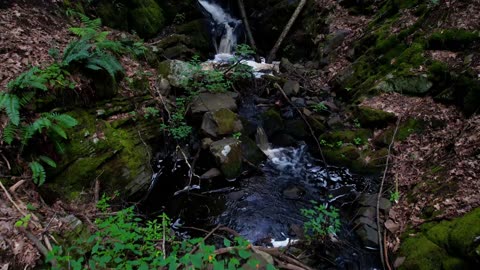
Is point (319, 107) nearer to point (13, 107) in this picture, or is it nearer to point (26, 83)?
point (26, 83)

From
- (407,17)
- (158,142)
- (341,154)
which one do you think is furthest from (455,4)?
(158,142)

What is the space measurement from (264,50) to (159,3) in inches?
192

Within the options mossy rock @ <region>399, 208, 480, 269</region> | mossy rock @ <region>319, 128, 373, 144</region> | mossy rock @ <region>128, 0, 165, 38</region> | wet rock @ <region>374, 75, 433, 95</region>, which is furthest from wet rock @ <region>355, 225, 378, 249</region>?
mossy rock @ <region>128, 0, 165, 38</region>

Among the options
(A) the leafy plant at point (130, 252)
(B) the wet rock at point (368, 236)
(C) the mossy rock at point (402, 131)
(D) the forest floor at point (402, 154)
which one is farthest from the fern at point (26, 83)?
(C) the mossy rock at point (402, 131)

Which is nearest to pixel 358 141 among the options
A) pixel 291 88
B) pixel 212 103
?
pixel 291 88

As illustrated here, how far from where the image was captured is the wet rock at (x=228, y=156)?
6.89 m

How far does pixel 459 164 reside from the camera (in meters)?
5.28

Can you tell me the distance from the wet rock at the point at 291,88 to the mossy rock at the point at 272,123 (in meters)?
1.23

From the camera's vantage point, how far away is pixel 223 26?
13.4 metres

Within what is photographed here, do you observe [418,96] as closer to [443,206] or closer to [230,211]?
[443,206]

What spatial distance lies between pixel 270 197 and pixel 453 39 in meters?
6.09

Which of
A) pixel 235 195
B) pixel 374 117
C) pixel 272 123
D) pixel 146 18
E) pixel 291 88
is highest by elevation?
pixel 146 18

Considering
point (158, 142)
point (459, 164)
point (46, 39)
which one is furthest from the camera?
point (158, 142)

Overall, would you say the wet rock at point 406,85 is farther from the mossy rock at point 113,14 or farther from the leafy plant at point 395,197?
the mossy rock at point 113,14
